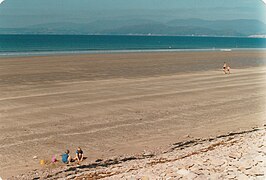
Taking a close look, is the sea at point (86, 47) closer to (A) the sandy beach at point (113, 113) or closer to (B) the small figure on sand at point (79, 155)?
(A) the sandy beach at point (113, 113)

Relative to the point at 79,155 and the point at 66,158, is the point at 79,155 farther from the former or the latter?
the point at 66,158

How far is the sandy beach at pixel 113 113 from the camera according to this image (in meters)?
12.4

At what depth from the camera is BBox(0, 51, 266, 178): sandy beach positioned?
Result: 12383mm

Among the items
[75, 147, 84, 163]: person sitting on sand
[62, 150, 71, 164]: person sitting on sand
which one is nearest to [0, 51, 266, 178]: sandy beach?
[75, 147, 84, 163]: person sitting on sand

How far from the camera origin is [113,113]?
17000 mm

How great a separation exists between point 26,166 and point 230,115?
9235mm

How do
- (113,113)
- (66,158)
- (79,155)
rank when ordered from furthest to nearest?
(113,113) < (79,155) < (66,158)

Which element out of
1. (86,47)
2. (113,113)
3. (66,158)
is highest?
(86,47)

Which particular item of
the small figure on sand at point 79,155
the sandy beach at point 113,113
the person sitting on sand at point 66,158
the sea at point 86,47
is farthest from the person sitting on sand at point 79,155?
the sea at point 86,47

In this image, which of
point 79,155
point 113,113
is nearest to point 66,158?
point 79,155

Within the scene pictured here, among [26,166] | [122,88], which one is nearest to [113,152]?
[26,166]

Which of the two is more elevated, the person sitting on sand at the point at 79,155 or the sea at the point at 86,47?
the sea at the point at 86,47

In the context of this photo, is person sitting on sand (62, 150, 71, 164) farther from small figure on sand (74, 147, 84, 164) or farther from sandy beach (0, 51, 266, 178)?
sandy beach (0, 51, 266, 178)

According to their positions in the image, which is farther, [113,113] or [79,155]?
[113,113]
